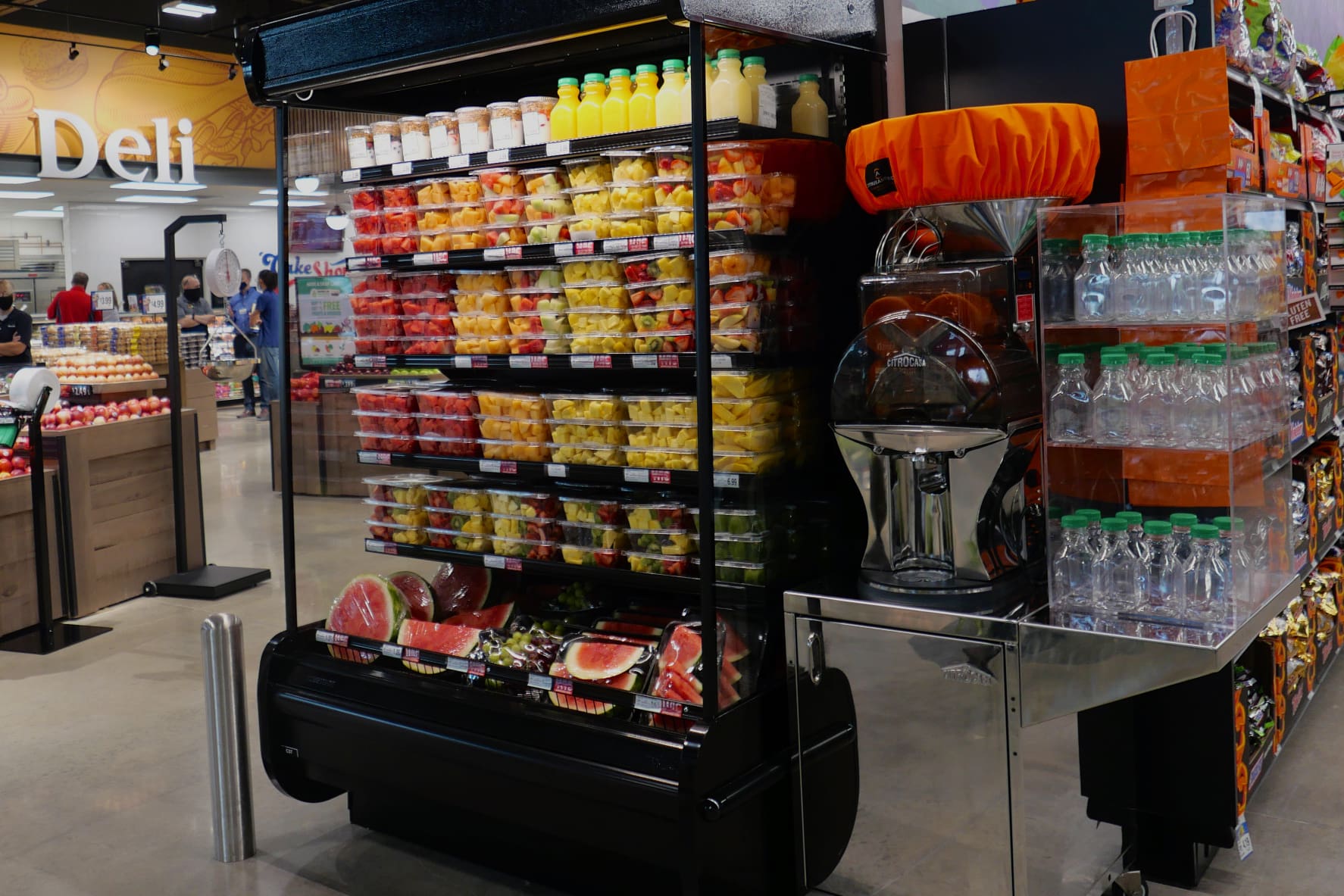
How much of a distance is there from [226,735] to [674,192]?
79.9 inches

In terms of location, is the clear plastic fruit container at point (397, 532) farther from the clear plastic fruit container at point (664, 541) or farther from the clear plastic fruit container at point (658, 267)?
the clear plastic fruit container at point (658, 267)

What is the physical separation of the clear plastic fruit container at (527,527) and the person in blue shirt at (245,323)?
956 centimetres

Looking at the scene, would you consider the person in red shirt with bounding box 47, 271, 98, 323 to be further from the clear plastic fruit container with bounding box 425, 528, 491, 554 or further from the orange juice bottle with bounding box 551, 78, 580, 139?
the orange juice bottle with bounding box 551, 78, 580, 139

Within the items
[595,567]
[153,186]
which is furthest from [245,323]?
[595,567]

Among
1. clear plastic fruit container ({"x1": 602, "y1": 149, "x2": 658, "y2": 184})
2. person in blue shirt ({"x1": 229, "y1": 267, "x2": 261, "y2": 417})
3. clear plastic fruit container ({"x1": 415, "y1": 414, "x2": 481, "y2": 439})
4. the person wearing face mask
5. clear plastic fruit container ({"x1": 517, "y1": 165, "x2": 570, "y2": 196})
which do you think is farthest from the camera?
person in blue shirt ({"x1": 229, "y1": 267, "x2": 261, "y2": 417})

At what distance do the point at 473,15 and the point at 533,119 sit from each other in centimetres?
44

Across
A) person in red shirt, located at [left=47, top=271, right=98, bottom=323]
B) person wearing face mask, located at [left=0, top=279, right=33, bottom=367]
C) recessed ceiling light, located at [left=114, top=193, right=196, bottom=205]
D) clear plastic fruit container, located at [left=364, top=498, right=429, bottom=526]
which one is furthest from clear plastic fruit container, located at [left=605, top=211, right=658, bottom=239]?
recessed ceiling light, located at [left=114, top=193, right=196, bottom=205]

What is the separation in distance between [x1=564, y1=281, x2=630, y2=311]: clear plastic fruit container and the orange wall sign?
9858 millimetres

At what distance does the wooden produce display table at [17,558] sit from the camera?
18.5 ft

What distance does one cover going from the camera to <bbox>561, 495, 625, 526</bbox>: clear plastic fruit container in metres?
3.25

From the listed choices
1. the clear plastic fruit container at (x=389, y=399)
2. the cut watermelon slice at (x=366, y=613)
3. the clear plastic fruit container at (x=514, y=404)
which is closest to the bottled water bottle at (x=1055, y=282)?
the clear plastic fruit container at (x=514, y=404)

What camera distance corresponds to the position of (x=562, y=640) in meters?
3.32

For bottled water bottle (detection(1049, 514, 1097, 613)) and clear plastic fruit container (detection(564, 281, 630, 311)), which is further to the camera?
clear plastic fruit container (detection(564, 281, 630, 311))

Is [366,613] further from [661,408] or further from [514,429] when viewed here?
[661,408]
